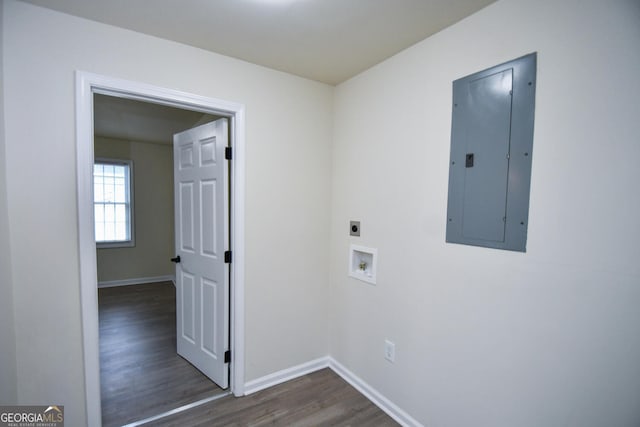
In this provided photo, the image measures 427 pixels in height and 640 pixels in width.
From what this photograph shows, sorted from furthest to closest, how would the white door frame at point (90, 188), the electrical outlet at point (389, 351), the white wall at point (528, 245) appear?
the electrical outlet at point (389, 351), the white door frame at point (90, 188), the white wall at point (528, 245)

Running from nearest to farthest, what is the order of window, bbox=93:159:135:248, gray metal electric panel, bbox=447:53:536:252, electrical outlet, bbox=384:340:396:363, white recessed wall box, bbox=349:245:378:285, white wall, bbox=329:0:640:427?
white wall, bbox=329:0:640:427 < gray metal electric panel, bbox=447:53:536:252 < electrical outlet, bbox=384:340:396:363 < white recessed wall box, bbox=349:245:378:285 < window, bbox=93:159:135:248

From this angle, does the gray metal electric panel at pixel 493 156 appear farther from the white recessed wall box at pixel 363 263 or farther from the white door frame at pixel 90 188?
the white door frame at pixel 90 188

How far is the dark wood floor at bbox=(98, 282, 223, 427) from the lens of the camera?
7.03 feet

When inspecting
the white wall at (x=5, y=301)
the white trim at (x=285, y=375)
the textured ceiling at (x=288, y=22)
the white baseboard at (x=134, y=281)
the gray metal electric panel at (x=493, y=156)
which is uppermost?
the textured ceiling at (x=288, y=22)

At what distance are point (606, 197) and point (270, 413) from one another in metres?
2.27

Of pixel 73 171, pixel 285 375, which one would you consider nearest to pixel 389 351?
pixel 285 375

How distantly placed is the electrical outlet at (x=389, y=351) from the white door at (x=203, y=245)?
121 centimetres

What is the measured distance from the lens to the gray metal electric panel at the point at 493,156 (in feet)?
4.53

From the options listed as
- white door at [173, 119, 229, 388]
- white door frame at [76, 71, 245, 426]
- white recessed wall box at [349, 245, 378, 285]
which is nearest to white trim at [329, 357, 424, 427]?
white recessed wall box at [349, 245, 378, 285]

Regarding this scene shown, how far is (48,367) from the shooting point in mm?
1636

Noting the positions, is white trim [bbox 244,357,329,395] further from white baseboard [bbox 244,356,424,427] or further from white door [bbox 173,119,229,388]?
white door [bbox 173,119,229,388]

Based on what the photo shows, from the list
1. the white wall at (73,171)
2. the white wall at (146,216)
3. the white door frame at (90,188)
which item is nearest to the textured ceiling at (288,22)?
the white wall at (73,171)

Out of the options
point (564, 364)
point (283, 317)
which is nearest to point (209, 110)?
point (283, 317)

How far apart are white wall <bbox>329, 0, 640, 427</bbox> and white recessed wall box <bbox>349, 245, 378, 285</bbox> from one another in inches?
2.6
